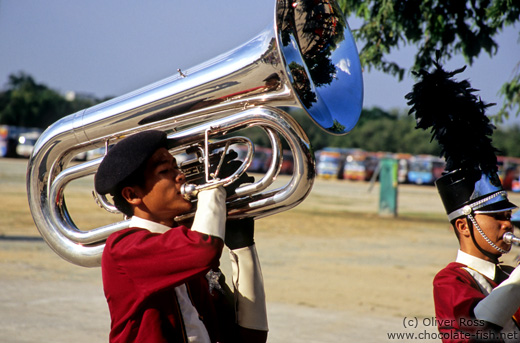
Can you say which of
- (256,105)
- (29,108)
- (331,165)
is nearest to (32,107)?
(29,108)

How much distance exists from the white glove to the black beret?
1354 millimetres

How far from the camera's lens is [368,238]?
44.3 feet

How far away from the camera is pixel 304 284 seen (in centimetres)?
823

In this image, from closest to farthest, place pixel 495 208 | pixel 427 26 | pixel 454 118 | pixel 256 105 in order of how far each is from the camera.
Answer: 1. pixel 256 105
2. pixel 495 208
3. pixel 454 118
4. pixel 427 26

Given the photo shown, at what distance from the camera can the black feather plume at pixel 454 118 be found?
9.46 feet

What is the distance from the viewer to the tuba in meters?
2.68

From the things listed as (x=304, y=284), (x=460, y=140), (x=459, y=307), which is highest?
(x=460, y=140)

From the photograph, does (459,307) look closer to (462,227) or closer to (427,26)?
(462,227)

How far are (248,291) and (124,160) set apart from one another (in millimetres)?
731

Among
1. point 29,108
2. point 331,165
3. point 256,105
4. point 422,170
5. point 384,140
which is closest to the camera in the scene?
point 256,105

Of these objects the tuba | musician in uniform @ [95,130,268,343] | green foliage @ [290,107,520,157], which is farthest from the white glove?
green foliage @ [290,107,520,157]

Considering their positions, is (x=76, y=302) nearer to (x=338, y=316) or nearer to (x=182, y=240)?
(x=338, y=316)

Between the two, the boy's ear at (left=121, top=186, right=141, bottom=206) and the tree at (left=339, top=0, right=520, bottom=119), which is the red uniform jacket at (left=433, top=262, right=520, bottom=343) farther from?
the tree at (left=339, top=0, right=520, bottom=119)

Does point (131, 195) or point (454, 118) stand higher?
point (454, 118)
